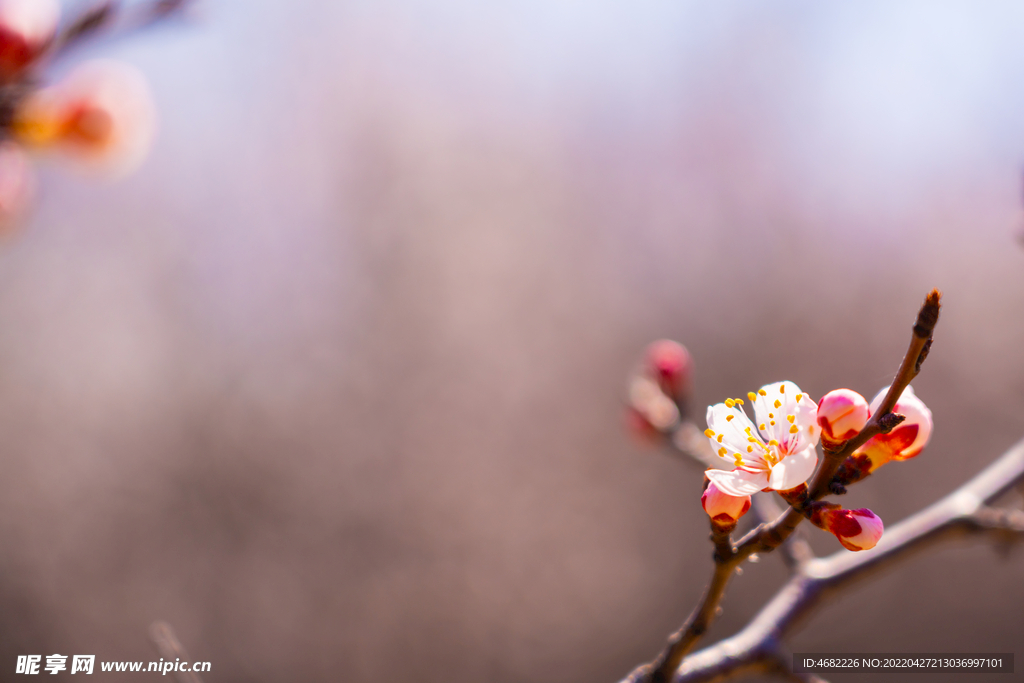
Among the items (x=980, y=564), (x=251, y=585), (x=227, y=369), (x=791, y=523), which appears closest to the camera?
(x=791, y=523)

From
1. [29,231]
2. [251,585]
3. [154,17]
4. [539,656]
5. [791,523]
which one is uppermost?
[154,17]

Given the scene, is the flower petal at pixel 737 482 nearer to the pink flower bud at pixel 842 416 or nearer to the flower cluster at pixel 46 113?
the pink flower bud at pixel 842 416

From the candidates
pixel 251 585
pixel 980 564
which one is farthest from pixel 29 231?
pixel 980 564

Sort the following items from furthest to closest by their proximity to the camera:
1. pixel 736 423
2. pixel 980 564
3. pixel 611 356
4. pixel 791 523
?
1. pixel 611 356
2. pixel 980 564
3. pixel 736 423
4. pixel 791 523

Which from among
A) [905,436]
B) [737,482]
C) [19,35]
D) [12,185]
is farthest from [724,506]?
[12,185]

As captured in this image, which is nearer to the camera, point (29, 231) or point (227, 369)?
point (29, 231)

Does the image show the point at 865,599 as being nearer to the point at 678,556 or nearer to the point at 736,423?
the point at 678,556
